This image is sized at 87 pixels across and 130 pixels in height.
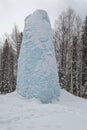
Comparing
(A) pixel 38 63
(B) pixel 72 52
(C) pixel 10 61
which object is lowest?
(C) pixel 10 61

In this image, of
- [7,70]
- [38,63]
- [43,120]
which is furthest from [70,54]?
[43,120]

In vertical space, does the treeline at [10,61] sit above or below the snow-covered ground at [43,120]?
below

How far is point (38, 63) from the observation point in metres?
15.7

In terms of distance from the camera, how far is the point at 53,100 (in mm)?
15539

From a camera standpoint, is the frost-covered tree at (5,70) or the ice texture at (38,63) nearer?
the ice texture at (38,63)

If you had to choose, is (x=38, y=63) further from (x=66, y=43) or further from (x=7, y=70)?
(x=7, y=70)

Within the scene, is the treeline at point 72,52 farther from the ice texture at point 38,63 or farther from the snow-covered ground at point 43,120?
the snow-covered ground at point 43,120

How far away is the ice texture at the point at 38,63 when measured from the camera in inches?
605

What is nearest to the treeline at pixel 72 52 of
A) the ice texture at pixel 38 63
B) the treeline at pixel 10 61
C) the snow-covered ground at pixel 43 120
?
the treeline at pixel 10 61

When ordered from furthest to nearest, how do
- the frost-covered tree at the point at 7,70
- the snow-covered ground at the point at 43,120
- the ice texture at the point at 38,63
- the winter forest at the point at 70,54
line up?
the frost-covered tree at the point at 7,70 → the winter forest at the point at 70,54 → the ice texture at the point at 38,63 → the snow-covered ground at the point at 43,120

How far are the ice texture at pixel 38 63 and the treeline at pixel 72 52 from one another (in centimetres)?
1332

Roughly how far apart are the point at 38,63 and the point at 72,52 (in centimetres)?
1512

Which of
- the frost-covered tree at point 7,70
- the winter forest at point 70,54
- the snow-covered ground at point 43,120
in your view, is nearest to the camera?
the snow-covered ground at point 43,120

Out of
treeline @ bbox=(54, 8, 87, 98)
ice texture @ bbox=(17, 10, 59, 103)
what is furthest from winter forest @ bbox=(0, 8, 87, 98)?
ice texture @ bbox=(17, 10, 59, 103)
